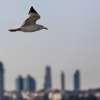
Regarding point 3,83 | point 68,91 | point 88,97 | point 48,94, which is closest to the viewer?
point 88,97

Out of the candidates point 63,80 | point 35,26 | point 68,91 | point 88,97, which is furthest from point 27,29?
point 63,80

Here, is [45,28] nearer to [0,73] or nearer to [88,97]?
[88,97]

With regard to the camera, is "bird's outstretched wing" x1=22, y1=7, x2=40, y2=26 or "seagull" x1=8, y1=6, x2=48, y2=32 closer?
"seagull" x1=8, y1=6, x2=48, y2=32

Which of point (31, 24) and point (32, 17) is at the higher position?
point (32, 17)

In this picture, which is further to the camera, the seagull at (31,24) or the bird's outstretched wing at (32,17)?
the bird's outstretched wing at (32,17)
